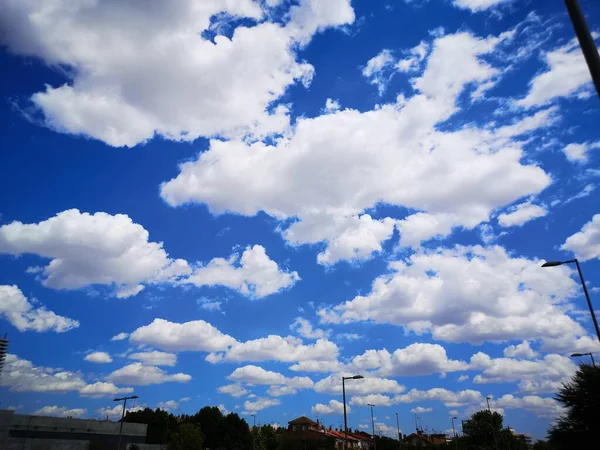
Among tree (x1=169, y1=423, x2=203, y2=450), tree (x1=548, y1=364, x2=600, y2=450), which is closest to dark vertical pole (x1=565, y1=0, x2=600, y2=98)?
tree (x1=548, y1=364, x2=600, y2=450)

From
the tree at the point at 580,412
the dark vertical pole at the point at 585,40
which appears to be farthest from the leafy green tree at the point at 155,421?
the dark vertical pole at the point at 585,40

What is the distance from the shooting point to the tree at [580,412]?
22.0 meters

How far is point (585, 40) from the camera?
615 centimetres

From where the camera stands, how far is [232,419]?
348 ft

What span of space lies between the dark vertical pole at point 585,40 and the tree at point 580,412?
71.2 feet

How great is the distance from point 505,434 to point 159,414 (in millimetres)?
82318

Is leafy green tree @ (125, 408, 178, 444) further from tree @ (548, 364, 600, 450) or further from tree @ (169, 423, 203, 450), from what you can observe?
tree @ (548, 364, 600, 450)

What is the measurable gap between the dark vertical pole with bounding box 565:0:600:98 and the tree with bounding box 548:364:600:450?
21.7 meters

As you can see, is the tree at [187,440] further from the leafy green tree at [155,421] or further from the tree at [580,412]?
the tree at [580,412]

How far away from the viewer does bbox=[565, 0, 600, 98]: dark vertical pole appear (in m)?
5.94

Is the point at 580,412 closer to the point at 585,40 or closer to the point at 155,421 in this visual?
the point at 585,40

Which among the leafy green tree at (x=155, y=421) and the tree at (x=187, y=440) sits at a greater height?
the leafy green tree at (x=155, y=421)

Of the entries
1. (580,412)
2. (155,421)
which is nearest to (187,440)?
(155,421)

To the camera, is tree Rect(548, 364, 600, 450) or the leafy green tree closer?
tree Rect(548, 364, 600, 450)
